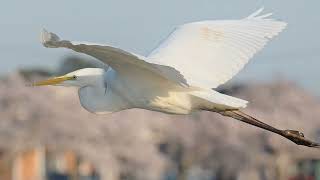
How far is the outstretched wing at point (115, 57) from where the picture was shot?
41.3 ft

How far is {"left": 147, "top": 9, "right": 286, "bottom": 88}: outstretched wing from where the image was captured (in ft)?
49.2

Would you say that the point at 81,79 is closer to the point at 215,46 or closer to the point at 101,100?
the point at 101,100

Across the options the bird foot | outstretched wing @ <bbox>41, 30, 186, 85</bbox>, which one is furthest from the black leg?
outstretched wing @ <bbox>41, 30, 186, 85</bbox>

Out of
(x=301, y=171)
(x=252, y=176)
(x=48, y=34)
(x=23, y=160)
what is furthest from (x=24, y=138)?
(x=48, y=34)

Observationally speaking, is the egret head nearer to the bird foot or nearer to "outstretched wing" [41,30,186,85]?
"outstretched wing" [41,30,186,85]

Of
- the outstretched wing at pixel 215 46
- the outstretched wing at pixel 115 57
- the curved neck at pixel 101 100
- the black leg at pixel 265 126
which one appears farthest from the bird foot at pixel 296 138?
the outstretched wing at pixel 115 57

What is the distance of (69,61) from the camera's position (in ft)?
306

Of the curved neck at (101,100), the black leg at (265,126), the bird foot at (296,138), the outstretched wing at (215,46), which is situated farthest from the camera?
the bird foot at (296,138)

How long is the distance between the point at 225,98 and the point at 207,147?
43774 millimetres

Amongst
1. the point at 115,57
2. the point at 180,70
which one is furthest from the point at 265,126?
the point at 115,57

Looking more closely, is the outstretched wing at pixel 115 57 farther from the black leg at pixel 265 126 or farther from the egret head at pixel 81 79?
the black leg at pixel 265 126

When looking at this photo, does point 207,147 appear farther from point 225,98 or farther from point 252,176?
point 225,98

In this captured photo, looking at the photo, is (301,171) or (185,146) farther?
(301,171)

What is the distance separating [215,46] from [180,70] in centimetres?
89
